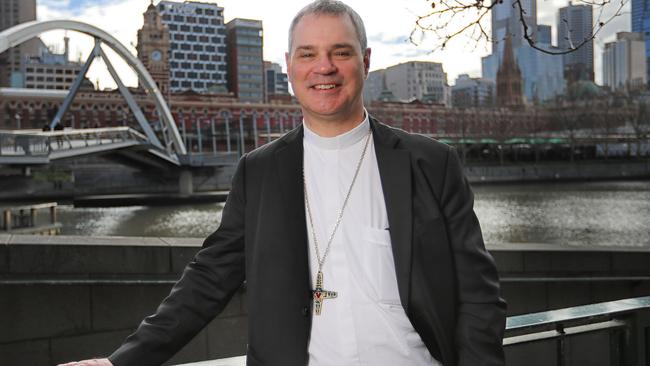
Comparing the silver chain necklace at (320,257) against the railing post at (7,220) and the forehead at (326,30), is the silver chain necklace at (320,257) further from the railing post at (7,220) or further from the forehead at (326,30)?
the railing post at (7,220)

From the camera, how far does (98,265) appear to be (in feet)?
12.3

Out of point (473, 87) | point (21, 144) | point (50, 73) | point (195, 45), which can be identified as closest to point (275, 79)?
point (195, 45)

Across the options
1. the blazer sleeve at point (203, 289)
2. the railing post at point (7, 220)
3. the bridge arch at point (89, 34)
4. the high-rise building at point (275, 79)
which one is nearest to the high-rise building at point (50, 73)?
the high-rise building at point (275, 79)

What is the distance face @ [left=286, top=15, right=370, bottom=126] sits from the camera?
4.29 ft

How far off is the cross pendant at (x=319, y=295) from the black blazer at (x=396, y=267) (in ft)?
0.06

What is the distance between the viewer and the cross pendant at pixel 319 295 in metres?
1.26

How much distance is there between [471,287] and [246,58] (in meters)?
82.1

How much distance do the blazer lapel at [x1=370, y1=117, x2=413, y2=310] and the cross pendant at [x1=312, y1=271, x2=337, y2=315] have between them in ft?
0.43

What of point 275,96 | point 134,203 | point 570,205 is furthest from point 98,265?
point 275,96

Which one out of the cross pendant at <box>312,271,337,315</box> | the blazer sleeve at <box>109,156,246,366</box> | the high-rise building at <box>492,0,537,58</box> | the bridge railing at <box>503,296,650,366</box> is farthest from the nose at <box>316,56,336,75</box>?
the high-rise building at <box>492,0,537,58</box>

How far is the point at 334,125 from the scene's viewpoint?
1355 mm

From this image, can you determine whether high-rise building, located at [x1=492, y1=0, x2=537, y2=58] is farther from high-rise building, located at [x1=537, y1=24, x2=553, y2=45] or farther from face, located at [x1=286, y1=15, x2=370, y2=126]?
face, located at [x1=286, y1=15, x2=370, y2=126]

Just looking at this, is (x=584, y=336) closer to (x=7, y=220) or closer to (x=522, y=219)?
(x=7, y=220)

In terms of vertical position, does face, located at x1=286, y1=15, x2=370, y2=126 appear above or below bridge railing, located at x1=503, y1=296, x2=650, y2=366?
above
